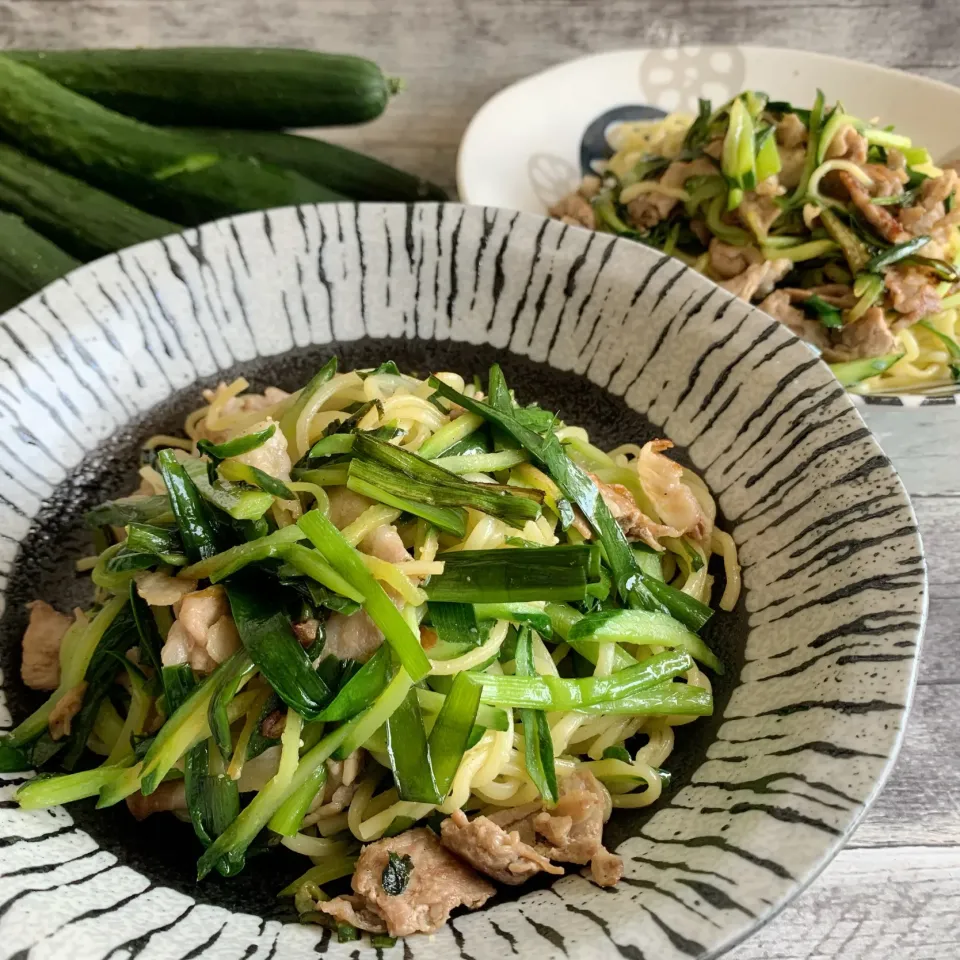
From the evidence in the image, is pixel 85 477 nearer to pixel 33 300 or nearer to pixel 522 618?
pixel 33 300

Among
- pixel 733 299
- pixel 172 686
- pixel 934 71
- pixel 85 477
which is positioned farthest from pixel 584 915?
pixel 934 71

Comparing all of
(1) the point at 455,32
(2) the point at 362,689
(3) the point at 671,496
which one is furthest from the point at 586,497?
(1) the point at 455,32

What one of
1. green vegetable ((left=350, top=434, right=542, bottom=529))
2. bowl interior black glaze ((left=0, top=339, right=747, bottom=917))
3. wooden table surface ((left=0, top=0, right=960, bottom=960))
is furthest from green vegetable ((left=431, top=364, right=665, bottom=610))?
wooden table surface ((left=0, top=0, right=960, bottom=960))

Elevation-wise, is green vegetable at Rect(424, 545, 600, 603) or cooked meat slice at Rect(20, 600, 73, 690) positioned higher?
green vegetable at Rect(424, 545, 600, 603)

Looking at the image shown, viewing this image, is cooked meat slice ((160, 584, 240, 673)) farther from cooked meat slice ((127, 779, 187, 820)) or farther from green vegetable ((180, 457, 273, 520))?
cooked meat slice ((127, 779, 187, 820))

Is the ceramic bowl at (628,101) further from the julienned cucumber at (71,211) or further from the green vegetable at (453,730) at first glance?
the green vegetable at (453,730)

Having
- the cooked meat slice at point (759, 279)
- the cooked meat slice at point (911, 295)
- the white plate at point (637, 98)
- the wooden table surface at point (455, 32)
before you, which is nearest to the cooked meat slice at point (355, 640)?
the cooked meat slice at point (759, 279)
